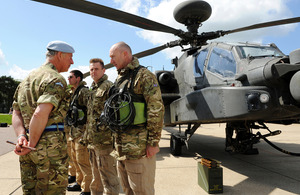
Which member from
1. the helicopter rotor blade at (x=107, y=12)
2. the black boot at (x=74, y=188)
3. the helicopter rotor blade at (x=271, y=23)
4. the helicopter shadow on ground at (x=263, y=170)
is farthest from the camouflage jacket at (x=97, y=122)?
the helicopter rotor blade at (x=271, y=23)

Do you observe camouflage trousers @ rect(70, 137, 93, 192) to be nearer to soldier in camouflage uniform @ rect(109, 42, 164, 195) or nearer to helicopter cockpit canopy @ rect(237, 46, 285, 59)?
soldier in camouflage uniform @ rect(109, 42, 164, 195)

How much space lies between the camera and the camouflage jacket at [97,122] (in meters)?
2.98

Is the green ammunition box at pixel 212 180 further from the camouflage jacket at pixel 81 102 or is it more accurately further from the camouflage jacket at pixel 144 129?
the camouflage jacket at pixel 81 102

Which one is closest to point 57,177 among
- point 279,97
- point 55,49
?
point 55,49

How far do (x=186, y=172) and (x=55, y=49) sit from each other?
3.51m

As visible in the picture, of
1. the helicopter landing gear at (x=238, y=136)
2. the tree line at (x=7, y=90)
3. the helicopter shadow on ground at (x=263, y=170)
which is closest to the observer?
the helicopter shadow on ground at (x=263, y=170)

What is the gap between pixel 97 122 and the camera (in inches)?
122

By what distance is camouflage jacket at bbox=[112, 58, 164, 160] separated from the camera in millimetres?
2162

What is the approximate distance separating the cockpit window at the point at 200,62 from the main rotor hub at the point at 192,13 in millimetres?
1057

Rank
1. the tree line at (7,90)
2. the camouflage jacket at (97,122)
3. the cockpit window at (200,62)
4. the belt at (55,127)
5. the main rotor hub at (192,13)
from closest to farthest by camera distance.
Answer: the belt at (55,127) < the camouflage jacket at (97,122) < the cockpit window at (200,62) < the main rotor hub at (192,13) < the tree line at (7,90)

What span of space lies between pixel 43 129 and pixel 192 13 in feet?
15.5

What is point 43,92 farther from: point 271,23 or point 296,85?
point 271,23

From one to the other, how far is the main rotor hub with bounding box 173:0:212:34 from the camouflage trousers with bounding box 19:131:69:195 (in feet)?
14.8

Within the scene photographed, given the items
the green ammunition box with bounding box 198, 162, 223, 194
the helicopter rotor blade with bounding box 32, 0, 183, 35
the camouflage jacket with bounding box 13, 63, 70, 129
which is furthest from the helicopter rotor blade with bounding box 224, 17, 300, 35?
the camouflage jacket with bounding box 13, 63, 70, 129
